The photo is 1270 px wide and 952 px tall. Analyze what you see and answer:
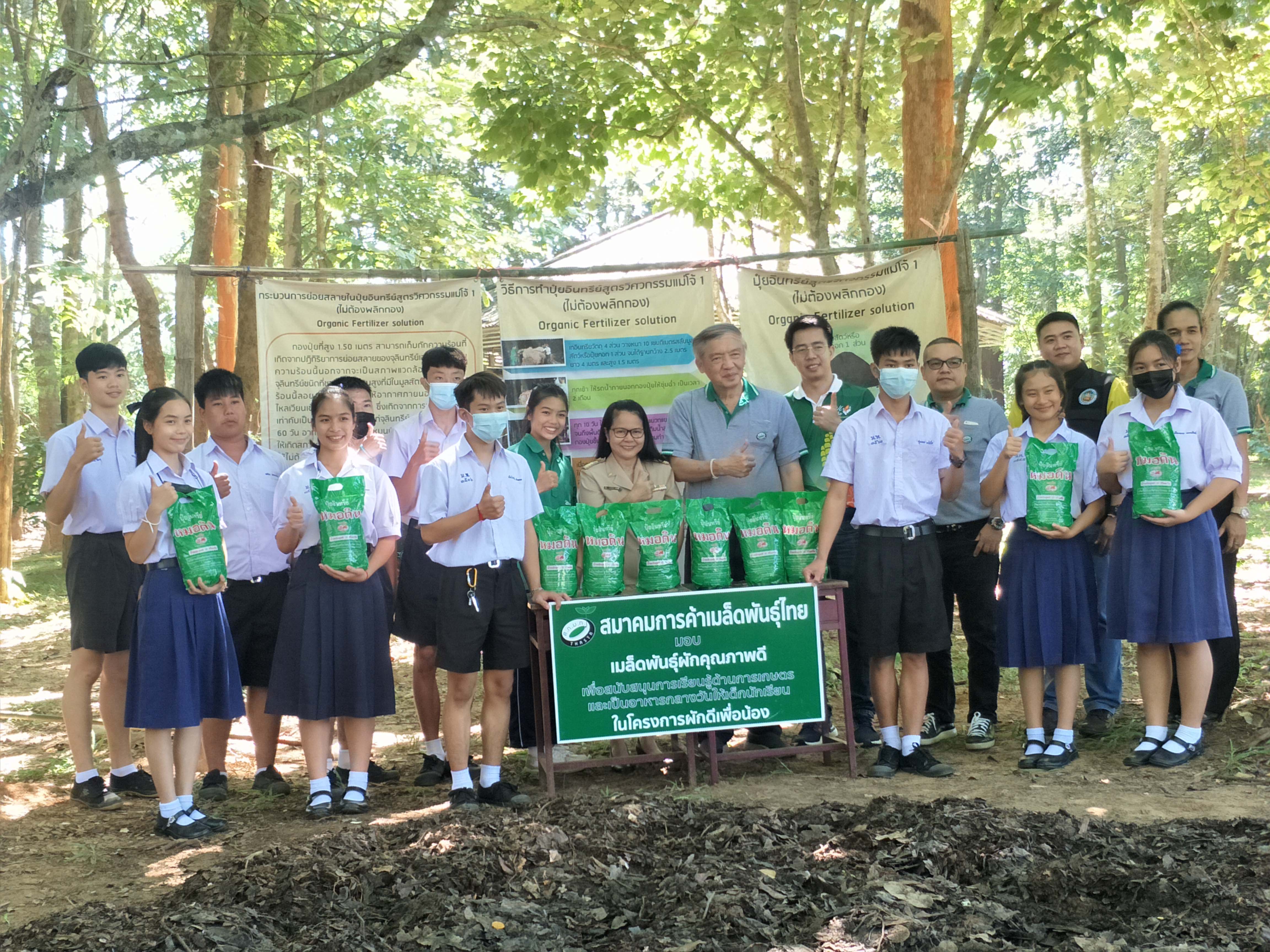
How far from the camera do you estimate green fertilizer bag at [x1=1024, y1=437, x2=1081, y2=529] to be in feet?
15.2

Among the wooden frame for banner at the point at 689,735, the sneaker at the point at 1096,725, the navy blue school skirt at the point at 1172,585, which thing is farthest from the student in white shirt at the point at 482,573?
the sneaker at the point at 1096,725

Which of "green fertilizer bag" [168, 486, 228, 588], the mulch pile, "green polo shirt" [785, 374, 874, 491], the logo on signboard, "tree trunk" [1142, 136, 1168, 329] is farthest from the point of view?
"tree trunk" [1142, 136, 1168, 329]

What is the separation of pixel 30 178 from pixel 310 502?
5.09 ft

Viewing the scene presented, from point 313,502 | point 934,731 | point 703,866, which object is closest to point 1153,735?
point 934,731

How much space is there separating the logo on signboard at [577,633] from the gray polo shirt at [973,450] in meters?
1.72

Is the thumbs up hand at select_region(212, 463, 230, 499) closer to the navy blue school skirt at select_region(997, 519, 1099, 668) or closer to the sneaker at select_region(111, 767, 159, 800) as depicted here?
the sneaker at select_region(111, 767, 159, 800)

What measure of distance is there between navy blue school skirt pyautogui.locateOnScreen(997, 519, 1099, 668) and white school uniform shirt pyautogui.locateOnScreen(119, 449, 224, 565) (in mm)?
3327

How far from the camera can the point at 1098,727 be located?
527 cm

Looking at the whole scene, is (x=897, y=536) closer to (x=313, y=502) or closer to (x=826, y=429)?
(x=826, y=429)

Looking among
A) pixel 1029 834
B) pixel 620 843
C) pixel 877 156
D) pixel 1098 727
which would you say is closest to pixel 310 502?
pixel 620 843

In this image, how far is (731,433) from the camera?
199 inches

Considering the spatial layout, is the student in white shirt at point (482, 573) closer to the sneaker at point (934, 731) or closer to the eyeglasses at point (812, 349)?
the eyeglasses at point (812, 349)

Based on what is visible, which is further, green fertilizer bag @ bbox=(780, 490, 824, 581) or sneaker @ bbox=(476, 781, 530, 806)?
green fertilizer bag @ bbox=(780, 490, 824, 581)

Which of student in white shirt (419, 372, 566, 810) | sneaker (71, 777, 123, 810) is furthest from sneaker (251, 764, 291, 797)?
student in white shirt (419, 372, 566, 810)
